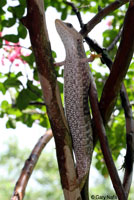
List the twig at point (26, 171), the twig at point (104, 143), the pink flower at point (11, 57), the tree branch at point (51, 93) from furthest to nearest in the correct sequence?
the pink flower at point (11, 57)
the twig at point (26, 171)
the twig at point (104, 143)
the tree branch at point (51, 93)

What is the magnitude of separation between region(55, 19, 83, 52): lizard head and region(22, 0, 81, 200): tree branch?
0.44 metres

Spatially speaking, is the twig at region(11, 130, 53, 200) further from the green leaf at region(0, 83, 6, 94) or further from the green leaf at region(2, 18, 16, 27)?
the green leaf at region(2, 18, 16, 27)

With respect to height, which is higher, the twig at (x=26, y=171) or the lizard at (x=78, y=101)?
the lizard at (x=78, y=101)

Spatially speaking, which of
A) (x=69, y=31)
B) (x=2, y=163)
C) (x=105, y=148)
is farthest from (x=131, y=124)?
(x=2, y=163)

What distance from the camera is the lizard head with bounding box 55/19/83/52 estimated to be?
1874mm

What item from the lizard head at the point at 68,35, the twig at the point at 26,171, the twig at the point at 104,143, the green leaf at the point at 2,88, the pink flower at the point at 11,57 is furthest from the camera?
the pink flower at the point at 11,57

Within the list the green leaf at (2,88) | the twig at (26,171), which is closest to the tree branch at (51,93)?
the twig at (26,171)

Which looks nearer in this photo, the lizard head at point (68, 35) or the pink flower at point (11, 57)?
the lizard head at point (68, 35)

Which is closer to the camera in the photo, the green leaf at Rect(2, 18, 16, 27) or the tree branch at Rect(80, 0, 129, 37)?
the tree branch at Rect(80, 0, 129, 37)

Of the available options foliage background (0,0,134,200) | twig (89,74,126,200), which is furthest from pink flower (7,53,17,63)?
twig (89,74,126,200)

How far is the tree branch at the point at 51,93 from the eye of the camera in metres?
1.41

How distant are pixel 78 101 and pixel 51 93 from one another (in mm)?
256

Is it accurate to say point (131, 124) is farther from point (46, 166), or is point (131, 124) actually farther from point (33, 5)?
point (46, 166)

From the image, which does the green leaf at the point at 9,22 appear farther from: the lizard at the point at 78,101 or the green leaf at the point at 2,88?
the lizard at the point at 78,101
